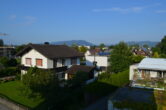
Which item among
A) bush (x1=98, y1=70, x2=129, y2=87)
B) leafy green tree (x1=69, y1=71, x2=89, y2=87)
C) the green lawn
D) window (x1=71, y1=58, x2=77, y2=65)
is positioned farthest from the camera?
window (x1=71, y1=58, x2=77, y2=65)

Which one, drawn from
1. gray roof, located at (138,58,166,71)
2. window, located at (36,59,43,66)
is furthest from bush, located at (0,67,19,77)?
gray roof, located at (138,58,166,71)

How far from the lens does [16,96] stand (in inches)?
898

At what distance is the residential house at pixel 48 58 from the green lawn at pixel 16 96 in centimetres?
488

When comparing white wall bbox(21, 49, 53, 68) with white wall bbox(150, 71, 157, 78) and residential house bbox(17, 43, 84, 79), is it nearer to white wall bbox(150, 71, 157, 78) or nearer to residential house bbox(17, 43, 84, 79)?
residential house bbox(17, 43, 84, 79)

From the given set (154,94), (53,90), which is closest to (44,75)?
(53,90)

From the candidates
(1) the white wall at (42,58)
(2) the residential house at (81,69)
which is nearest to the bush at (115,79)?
(2) the residential house at (81,69)

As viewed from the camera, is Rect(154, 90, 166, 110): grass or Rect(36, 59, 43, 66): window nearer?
Rect(154, 90, 166, 110): grass

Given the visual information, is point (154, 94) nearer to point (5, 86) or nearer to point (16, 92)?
point (16, 92)

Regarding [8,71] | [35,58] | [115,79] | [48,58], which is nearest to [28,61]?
[35,58]

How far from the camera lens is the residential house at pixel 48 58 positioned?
95.5 feet

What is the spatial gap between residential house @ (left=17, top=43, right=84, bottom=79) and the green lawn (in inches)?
192

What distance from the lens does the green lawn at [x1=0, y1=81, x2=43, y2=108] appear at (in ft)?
67.6

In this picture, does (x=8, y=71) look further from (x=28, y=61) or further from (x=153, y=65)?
(x=153, y=65)

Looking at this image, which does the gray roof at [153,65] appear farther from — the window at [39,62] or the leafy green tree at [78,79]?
the window at [39,62]
